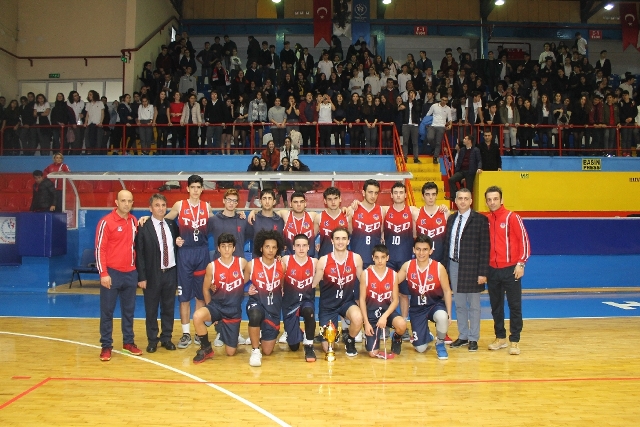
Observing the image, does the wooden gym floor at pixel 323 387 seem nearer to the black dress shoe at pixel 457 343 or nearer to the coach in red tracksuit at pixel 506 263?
the black dress shoe at pixel 457 343

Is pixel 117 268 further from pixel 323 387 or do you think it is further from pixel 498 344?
pixel 498 344

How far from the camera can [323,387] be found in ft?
20.5

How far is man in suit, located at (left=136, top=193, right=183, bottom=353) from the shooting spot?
25.1ft

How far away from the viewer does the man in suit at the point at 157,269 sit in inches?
301

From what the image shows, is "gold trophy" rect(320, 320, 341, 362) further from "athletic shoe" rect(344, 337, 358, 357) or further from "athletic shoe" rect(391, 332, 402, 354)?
"athletic shoe" rect(391, 332, 402, 354)

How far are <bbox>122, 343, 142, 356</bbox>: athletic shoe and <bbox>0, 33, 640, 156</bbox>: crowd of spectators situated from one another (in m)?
9.42

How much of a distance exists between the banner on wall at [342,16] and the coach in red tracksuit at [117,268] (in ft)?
65.2

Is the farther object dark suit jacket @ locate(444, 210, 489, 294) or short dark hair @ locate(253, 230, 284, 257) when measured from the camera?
dark suit jacket @ locate(444, 210, 489, 294)

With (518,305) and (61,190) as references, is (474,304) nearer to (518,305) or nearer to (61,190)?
(518,305)

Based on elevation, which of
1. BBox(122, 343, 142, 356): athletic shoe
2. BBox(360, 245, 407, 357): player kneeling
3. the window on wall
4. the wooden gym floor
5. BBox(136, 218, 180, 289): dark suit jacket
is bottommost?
the wooden gym floor

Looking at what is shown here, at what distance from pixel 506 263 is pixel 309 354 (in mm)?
2812

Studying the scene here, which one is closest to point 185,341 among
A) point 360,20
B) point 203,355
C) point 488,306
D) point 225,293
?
point 203,355

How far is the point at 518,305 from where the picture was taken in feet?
25.3

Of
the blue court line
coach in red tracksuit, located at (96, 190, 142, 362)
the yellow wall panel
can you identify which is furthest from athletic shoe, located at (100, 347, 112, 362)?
the yellow wall panel
